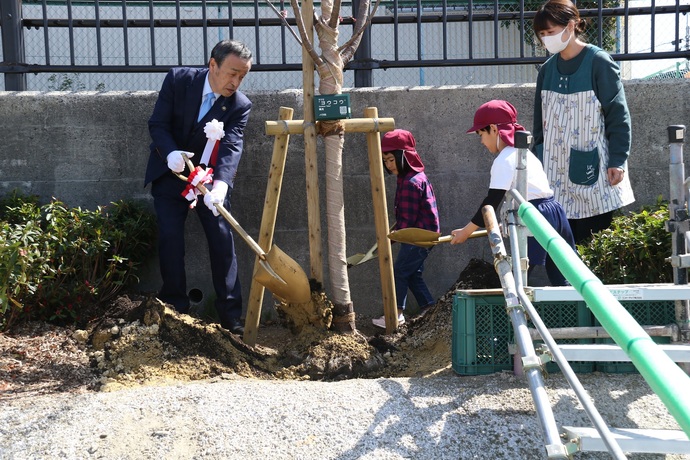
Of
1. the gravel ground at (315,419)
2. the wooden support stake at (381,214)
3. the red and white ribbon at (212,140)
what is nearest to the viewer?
the gravel ground at (315,419)

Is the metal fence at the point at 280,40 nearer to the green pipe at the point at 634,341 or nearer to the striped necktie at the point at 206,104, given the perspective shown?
the striped necktie at the point at 206,104

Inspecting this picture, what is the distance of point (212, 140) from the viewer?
4.85m

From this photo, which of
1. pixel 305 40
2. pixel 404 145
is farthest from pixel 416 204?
pixel 305 40

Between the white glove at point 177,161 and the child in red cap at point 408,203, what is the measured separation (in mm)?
1304

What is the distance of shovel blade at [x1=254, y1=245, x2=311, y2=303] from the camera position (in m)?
4.46

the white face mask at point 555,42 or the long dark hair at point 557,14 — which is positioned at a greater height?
the long dark hair at point 557,14

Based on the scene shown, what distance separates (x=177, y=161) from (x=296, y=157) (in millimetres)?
1089

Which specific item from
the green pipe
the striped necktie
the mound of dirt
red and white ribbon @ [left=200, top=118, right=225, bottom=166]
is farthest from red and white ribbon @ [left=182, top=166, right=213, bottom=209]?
the green pipe

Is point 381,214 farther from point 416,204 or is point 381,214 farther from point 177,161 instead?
point 177,161

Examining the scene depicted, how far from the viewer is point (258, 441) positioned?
3244 mm

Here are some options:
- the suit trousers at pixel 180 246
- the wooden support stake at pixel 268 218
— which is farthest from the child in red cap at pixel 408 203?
the suit trousers at pixel 180 246

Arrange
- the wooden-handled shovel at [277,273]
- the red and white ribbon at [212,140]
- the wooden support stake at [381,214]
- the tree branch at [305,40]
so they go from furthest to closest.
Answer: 1. the wooden support stake at [381,214]
2. the red and white ribbon at [212,140]
3. the tree branch at [305,40]
4. the wooden-handled shovel at [277,273]

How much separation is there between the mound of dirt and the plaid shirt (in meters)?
0.58

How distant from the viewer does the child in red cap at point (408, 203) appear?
17.1ft
